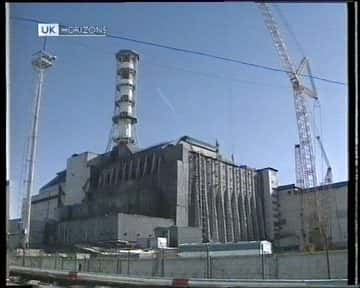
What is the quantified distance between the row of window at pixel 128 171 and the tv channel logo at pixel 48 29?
6364 mm

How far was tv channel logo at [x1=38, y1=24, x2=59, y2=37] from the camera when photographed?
2.84 meters

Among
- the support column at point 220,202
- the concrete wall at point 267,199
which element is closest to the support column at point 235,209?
the support column at point 220,202

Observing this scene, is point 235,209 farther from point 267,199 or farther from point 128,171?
point 128,171

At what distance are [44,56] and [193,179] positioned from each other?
8043 millimetres

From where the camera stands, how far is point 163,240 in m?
7.26

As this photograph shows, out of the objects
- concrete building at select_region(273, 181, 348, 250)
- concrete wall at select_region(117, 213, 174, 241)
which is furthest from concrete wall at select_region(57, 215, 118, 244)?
concrete building at select_region(273, 181, 348, 250)

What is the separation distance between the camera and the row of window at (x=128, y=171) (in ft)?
30.8

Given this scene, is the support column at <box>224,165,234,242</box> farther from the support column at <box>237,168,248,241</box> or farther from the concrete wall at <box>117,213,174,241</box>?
the concrete wall at <box>117,213,174,241</box>

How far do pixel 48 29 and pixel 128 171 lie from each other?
22.8 ft

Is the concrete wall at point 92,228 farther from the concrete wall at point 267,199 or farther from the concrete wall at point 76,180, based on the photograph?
the concrete wall at point 267,199

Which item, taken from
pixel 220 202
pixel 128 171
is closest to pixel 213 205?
pixel 220 202

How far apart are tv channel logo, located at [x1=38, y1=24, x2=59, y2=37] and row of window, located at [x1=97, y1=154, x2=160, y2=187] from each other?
20.9 ft
